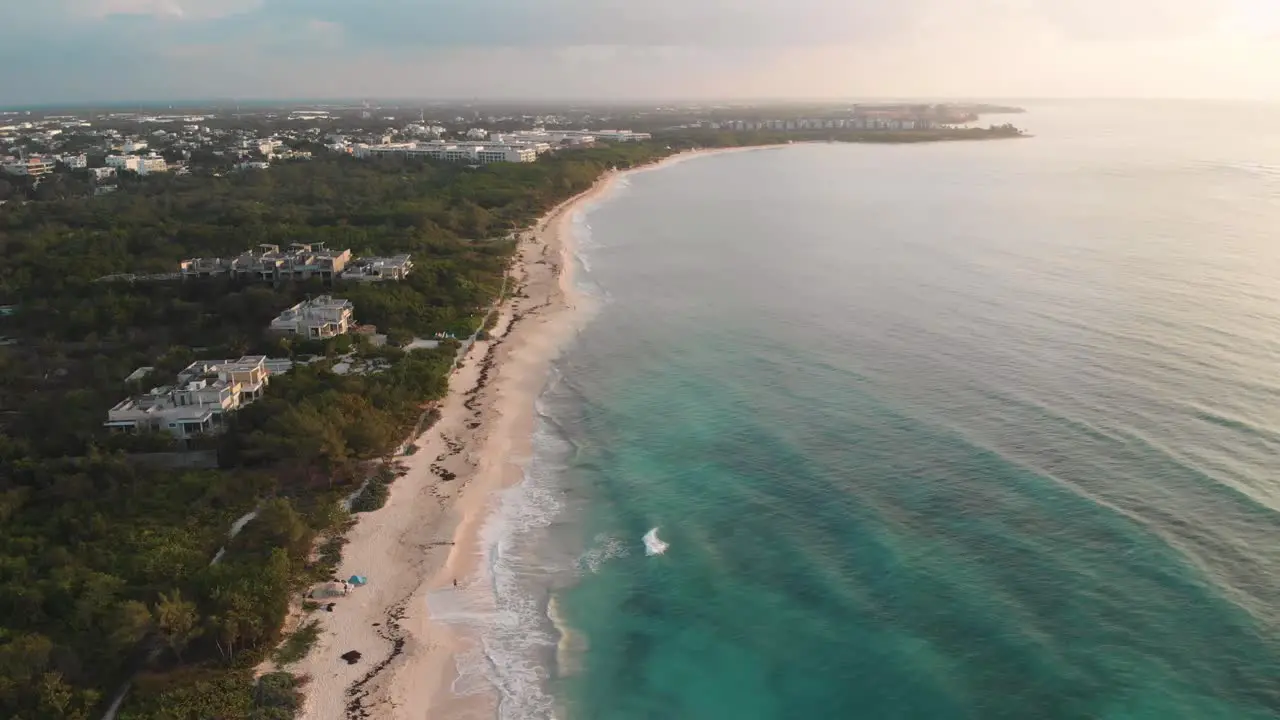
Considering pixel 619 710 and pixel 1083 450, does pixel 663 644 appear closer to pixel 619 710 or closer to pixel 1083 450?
pixel 619 710

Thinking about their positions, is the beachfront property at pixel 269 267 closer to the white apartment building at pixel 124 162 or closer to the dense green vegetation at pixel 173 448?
the dense green vegetation at pixel 173 448

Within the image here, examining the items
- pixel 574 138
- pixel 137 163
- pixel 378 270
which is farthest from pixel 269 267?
pixel 574 138

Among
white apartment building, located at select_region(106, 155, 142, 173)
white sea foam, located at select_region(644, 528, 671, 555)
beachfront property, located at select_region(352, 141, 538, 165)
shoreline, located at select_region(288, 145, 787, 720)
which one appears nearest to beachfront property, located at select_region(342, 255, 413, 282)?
shoreline, located at select_region(288, 145, 787, 720)

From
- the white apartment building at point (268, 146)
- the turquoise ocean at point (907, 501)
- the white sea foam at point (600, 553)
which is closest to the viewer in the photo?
the turquoise ocean at point (907, 501)

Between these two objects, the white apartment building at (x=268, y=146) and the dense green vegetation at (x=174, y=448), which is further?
the white apartment building at (x=268, y=146)

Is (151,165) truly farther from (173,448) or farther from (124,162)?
(173,448)

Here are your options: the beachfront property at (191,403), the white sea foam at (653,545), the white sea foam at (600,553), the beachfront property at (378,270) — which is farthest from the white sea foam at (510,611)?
the beachfront property at (378,270)
